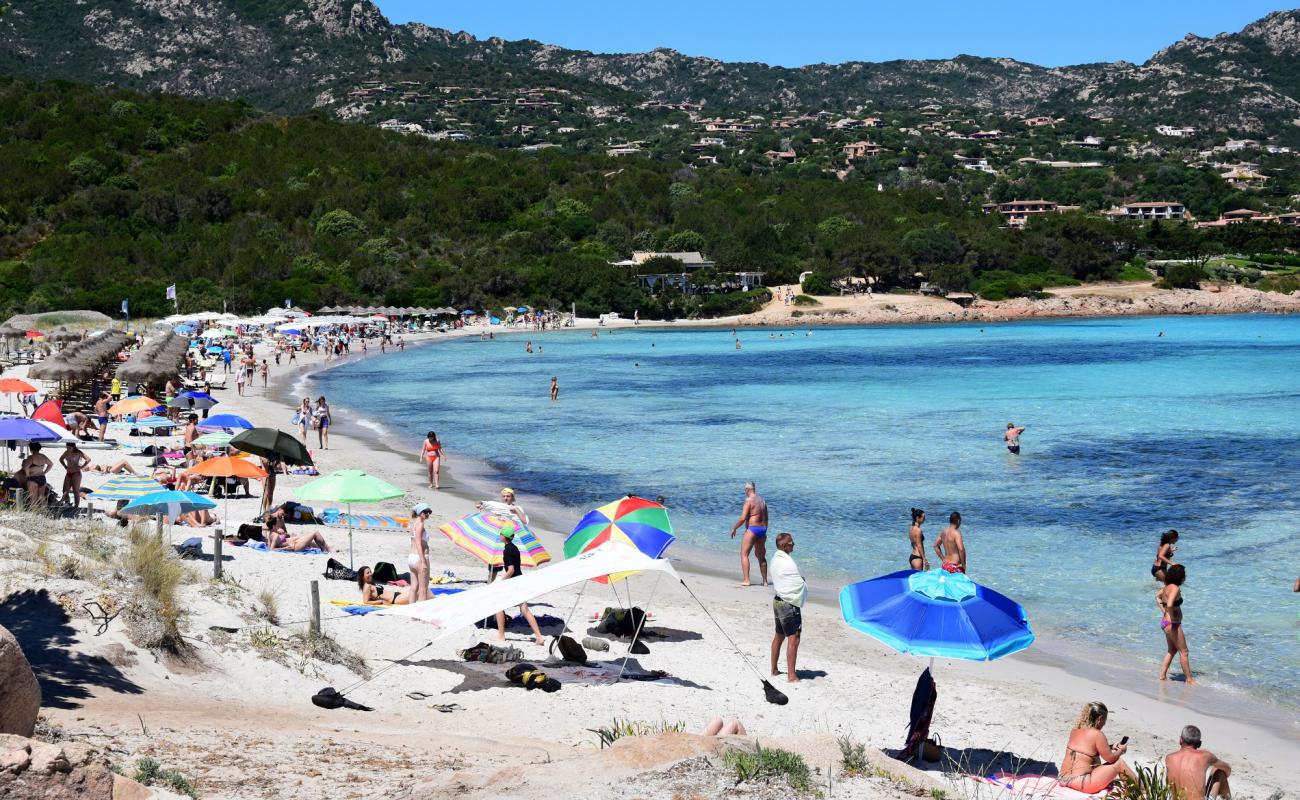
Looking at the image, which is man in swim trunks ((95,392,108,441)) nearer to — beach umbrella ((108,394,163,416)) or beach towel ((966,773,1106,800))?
beach umbrella ((108,394,163,416))

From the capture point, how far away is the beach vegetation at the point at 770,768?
602 cm

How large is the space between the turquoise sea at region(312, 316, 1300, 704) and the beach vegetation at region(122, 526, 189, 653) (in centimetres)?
828

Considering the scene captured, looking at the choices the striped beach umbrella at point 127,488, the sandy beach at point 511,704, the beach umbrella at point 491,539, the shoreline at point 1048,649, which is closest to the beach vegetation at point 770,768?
the sandy beach at point 511,704

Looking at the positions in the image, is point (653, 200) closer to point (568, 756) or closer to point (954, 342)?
point (954, 342)

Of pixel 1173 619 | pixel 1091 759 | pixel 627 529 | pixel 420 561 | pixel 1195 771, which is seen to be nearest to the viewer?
pixel 1195 771

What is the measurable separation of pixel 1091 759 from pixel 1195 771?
1.93ft

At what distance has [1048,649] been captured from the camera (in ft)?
39.4

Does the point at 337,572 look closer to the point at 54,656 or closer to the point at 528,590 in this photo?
the point at 528,590

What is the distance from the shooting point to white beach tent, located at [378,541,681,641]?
9156 millimetres

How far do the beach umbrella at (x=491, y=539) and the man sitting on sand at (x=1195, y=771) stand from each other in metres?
6.28

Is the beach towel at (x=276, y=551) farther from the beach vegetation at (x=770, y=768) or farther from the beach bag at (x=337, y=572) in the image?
the beach vegetation at (x=770, y=768)

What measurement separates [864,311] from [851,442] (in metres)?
73.4

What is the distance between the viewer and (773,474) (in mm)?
24094

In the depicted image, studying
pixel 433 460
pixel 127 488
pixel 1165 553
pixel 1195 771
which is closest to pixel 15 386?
pixel 433 460
